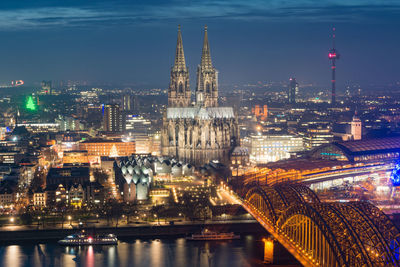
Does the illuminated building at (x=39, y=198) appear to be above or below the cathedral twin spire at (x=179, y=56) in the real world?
below

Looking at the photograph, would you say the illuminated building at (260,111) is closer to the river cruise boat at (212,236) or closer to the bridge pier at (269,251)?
the river cruise boat at (212,236)

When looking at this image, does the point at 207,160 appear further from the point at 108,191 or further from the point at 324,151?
the point at 108,191

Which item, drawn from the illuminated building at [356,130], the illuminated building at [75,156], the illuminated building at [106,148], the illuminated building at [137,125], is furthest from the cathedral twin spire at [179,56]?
the illuminated building at [356,130]

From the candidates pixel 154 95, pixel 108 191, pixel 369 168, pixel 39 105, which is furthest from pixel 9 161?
pixel 154 95

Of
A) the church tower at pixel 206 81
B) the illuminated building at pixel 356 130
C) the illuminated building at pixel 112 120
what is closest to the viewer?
the church tower at pixel 206 81

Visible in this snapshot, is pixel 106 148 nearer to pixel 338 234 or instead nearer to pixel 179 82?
pixel 179 82

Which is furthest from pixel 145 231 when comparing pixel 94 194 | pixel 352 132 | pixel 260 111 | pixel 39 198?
pixel 260 111

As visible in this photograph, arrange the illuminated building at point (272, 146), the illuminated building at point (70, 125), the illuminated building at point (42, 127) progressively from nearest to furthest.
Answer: the illuminated building at point (272, 146)
the illuminated building at point (42, 127)
the illuminated building at point (70, 125)

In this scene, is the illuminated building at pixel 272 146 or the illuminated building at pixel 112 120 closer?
the illuminated building at pixel 272 146
